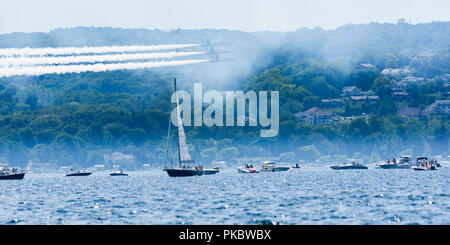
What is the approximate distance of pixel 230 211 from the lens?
64062 millimetres

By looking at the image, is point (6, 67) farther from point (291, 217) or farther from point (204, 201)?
point (291, 217)

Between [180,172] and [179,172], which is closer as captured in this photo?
[179,172]

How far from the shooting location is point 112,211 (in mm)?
68938

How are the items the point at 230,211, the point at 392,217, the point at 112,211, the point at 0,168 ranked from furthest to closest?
the point at 0,168 < the point at 112,211 < the point at 230,211 < the point at 392,217

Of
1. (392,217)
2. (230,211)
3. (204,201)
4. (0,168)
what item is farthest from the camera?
(0,168)
